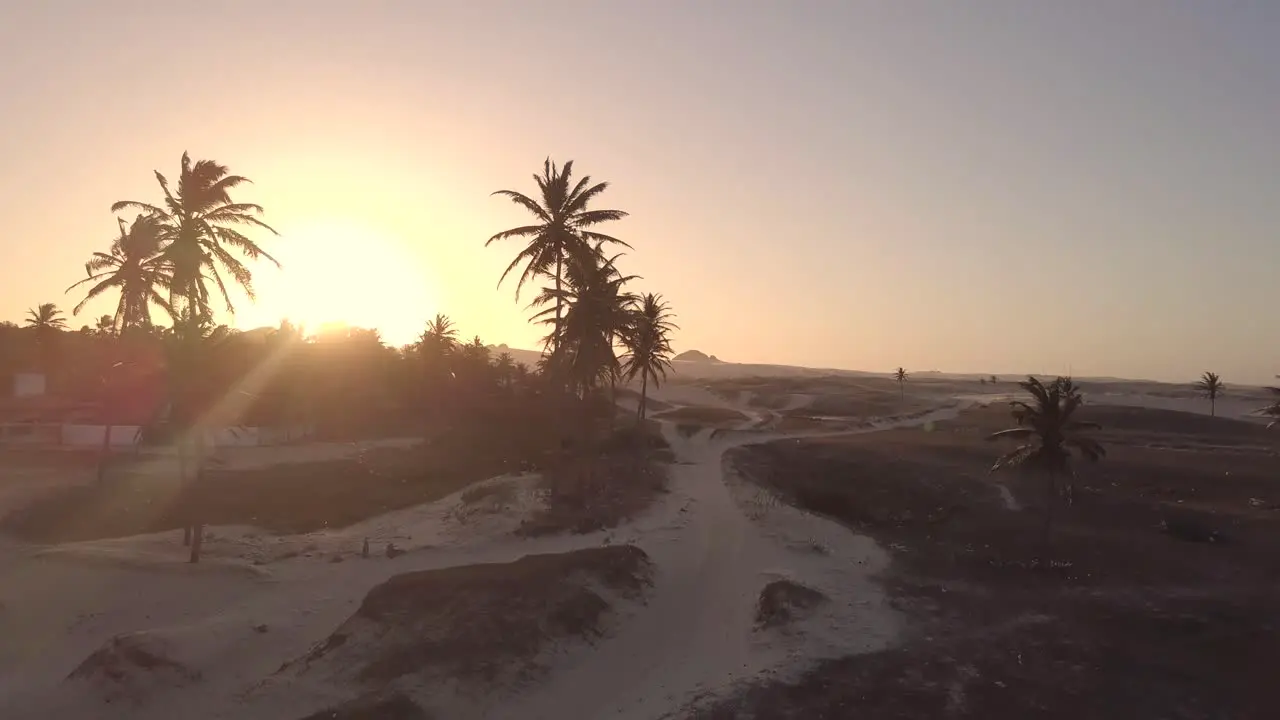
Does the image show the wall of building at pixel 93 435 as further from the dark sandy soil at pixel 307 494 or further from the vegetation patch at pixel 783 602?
the vegetation patch at pixel 783 602

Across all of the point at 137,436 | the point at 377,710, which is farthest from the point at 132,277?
the point at 377,710

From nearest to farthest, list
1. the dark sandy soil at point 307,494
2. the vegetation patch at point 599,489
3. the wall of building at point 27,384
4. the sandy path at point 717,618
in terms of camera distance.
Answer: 1. the sandy path at point 717,618
2. the dark sandy soil at point 307,494
3. the vegetation patch at point 599,489
4. the wall of building at point 27,384

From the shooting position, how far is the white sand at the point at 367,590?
22688 mm

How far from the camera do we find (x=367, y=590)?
98.0 feet

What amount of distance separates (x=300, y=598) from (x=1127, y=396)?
524 ft

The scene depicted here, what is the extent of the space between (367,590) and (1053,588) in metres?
29.0

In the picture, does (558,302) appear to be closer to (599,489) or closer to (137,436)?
(599,489)

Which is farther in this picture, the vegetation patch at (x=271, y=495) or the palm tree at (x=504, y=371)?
the palm tree at (x=504, y=371)

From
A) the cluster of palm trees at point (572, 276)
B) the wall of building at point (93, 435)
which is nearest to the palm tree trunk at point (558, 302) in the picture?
the cluster of palm trees at point (572, 276)

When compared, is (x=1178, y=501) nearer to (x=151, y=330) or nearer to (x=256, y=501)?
(x=256, y=501)

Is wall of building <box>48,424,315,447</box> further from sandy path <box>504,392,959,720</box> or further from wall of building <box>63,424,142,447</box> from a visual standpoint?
sandy path <box>504,392,959,720</box>

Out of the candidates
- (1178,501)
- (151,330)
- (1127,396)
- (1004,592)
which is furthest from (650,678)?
(1127,396)

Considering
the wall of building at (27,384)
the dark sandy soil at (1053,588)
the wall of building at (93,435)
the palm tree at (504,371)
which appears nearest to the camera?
the dark sandy soil at (1053,588)

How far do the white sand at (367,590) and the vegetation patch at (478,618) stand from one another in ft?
2.71
